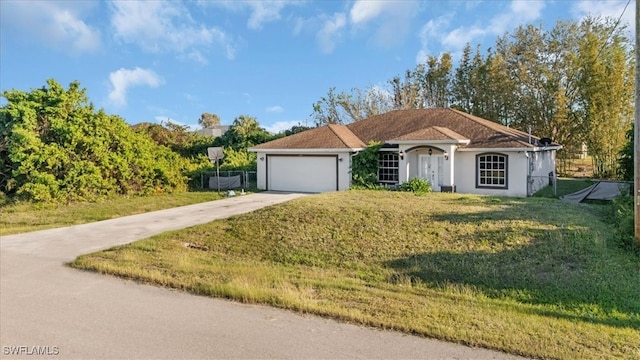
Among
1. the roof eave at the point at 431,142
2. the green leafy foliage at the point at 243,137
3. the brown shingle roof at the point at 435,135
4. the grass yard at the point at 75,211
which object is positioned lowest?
the grass yard at the point at 75,211

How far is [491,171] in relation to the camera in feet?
63.4

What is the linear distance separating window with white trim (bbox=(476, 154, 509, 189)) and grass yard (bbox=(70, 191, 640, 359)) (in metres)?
5.57

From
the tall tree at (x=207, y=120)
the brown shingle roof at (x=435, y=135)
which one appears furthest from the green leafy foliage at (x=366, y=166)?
the tall tree at (x=207, y=120)

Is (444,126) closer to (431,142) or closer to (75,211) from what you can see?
(431,142)

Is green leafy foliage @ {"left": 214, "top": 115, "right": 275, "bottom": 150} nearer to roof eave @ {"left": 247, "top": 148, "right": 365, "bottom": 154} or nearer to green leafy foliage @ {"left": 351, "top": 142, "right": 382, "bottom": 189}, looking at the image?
roof eave @ {"left": 247, "top": 148, "right": 365, "bottom": 154}

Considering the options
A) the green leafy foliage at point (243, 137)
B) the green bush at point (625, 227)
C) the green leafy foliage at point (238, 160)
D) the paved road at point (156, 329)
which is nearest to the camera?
the paved road at point (156, 329)

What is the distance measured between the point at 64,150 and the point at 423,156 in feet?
50.8

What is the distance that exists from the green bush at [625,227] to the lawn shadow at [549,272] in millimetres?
347

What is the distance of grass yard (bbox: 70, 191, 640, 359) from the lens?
5.01m

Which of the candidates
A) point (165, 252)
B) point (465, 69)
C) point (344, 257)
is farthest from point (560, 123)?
point (165, 252)

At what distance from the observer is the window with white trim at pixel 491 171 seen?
1902 centimetres

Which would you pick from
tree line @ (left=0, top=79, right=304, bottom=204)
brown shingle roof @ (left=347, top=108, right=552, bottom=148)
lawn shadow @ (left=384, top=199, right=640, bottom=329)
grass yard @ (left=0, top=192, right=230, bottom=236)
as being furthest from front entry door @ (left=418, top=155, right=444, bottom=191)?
tree line @ (left=0, top=79, right=304, bottom=204)

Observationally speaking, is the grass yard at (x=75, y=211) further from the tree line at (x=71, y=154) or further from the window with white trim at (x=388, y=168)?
the window with white trim at (x=388, y=168)

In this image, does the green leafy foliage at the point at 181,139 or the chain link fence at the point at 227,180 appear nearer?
the chain link fence at the point at 227,180
